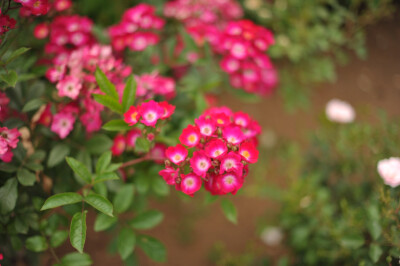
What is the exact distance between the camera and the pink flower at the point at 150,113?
0.97 meters

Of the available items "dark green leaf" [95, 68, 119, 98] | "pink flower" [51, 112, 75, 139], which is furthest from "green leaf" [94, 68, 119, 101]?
"pink flower" [51, 112, 75, 139]

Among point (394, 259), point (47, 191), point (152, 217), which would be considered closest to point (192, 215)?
point (152, 217)

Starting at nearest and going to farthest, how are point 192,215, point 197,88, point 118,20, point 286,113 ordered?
point 197,88 < point 118,20 < point 192,215 < point 286,113

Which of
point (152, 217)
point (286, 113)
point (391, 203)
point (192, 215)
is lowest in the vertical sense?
point (192, 215)

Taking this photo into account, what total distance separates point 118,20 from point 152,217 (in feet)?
4.47

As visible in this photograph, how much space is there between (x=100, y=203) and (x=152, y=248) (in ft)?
1.28

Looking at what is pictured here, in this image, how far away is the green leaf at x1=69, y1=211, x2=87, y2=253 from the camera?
91cm

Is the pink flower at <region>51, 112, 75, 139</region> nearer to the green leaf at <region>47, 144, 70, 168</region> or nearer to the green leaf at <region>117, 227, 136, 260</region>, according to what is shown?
the green leaf at <region>47, 144, 70, 168</region>

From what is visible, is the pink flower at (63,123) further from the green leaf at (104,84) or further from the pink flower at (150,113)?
the pink flower at (150,113)

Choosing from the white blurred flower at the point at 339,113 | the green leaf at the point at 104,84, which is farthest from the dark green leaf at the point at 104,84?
the white blurred flower at the point at 339,113

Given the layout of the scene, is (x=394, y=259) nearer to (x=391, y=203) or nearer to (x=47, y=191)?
(x=391, y=203)

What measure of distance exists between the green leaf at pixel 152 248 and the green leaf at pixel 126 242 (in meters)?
0.06

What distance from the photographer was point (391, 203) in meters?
1.12

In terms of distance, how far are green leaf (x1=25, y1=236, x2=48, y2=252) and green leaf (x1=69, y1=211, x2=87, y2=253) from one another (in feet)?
0.84
